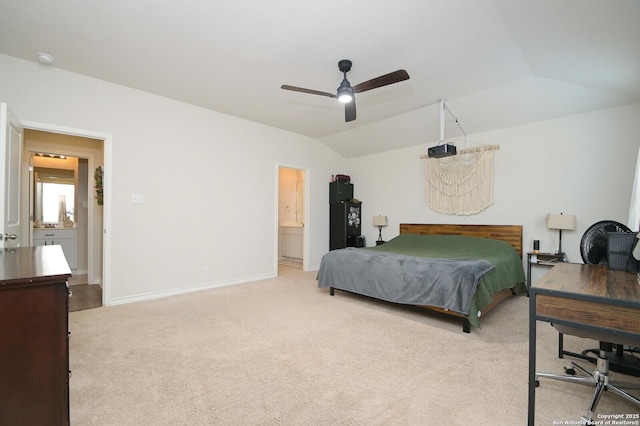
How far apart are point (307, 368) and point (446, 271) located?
67.6 inches

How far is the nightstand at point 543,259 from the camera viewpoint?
3.91 meters

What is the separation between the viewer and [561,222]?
12.7 feet

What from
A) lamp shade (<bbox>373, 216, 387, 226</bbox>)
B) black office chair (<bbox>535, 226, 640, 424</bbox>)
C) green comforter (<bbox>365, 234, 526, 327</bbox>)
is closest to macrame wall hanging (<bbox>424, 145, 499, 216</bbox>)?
green comforter (<bbox>365, 234, 526, 327</bbox>)

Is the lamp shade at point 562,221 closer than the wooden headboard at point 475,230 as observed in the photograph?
Yes

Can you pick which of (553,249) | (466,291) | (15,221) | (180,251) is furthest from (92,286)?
(553,249)

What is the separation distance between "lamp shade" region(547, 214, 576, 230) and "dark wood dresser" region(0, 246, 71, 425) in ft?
16.0

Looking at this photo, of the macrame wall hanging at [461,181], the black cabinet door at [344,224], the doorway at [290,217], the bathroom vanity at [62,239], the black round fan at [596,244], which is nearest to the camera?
the black round fan at [596,244]

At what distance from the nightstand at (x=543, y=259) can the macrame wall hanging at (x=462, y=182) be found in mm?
1013

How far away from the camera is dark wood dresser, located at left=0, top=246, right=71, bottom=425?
1.12m

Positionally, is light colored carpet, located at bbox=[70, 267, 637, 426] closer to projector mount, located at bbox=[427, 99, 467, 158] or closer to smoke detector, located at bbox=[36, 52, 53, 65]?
projector mount, located at bbox=[427, 99, 467, 158]

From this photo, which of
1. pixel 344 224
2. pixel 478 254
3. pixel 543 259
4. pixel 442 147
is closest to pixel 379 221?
pixel 344 224

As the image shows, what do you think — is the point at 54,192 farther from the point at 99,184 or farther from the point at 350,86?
the point at 350,86

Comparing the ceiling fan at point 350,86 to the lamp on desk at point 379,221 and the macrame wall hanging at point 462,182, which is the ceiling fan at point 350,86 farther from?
the lamp on desk at point 379,221

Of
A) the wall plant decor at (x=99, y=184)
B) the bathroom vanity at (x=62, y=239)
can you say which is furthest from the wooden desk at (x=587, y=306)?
the bathroom vanity at (x=62, y=239)
